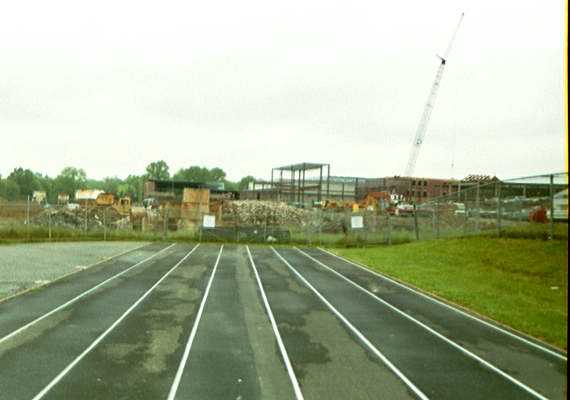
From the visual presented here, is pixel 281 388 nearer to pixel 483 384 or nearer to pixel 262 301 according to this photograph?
pixel 483 384

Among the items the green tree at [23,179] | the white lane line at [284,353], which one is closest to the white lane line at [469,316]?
the white lane line at [284,353]

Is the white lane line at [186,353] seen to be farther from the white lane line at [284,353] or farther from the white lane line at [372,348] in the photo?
the white lane line at [372,348]

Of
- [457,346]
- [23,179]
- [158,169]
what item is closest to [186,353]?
[457,346]

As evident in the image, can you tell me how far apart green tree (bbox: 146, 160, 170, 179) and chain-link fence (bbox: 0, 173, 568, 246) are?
430 feet

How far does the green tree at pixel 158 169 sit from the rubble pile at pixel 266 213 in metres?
134

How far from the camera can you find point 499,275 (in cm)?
2238

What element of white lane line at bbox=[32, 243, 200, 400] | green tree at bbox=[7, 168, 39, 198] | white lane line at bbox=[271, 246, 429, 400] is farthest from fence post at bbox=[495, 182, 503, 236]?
green tree at bbox=[7, 168, 39, 198]

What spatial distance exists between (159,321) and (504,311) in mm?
9896

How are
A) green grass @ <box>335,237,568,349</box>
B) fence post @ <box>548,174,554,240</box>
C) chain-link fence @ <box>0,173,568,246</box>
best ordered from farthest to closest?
chain-link fence @ <box>0,173,568,246</box>
fence post @ <box>548,174,554,240</box>
green grass @ <box>335,237,568,349</box>

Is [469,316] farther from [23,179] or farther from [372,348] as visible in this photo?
[23,179]

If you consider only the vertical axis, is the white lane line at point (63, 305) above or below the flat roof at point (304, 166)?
below

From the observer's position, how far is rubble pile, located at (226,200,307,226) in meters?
56.2

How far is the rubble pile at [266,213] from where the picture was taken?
185 feet

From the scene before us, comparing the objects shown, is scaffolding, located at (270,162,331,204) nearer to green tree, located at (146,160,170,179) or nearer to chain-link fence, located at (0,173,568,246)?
chain-link fence, located at (0,173,568,246)
